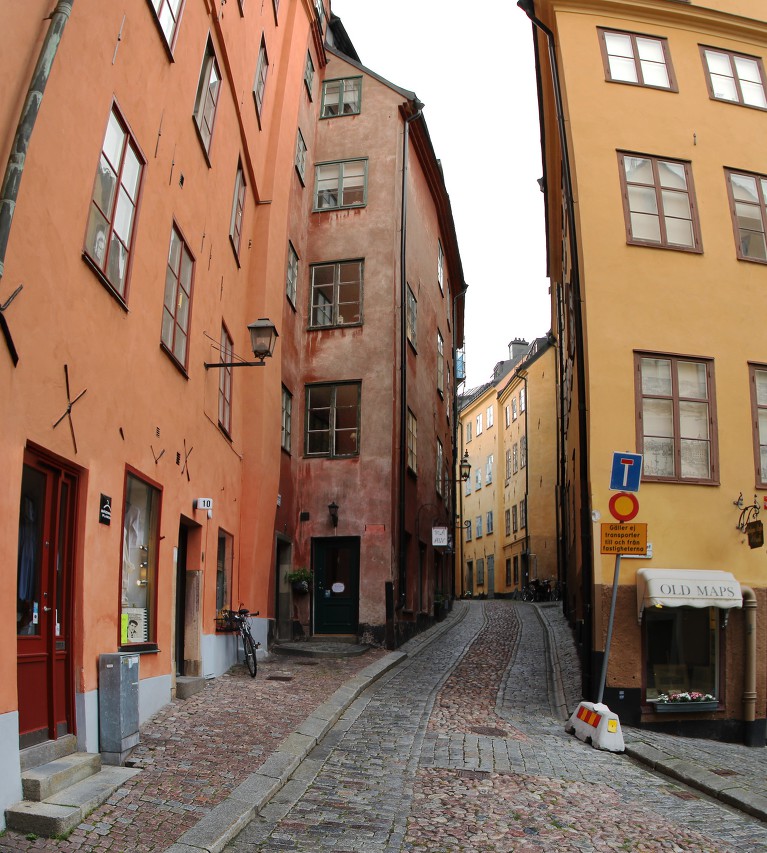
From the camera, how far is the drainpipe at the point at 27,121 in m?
5.45

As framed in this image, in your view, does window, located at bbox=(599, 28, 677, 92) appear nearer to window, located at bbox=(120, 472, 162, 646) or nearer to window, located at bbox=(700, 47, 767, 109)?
window, located at bbox=(700, 47, 767, 109)

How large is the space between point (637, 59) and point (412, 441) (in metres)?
10.2

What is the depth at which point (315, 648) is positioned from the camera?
15.9 m

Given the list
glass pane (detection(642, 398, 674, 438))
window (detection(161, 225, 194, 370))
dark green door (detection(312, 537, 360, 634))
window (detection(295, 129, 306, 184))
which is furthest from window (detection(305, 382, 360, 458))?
glass pane (detection(642, 398, 674, 438))

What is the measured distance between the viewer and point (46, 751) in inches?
243

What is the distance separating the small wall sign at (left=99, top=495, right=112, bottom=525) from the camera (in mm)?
7691

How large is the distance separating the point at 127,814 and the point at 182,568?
603cm

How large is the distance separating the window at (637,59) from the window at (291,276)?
7573 millimetres

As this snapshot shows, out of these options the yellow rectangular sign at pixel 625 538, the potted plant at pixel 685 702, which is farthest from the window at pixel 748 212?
the potted plant at pixel 685 702

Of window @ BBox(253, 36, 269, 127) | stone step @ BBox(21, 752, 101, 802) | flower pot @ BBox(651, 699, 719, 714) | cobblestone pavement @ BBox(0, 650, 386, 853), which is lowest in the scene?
flower pot @ BBox(651, 699, 719, 714)

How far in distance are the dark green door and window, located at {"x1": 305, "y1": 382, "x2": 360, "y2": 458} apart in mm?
2017

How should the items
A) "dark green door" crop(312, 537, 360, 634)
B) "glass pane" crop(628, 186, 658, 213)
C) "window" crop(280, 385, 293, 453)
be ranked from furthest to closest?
"dark green door" crop(312, 537, 360, 634) → "window" crop(280, 385, 293, 453) → "glass pane" crop(628, 186, 658, 213)

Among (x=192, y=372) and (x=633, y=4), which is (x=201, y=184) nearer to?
(x=192, y=372)

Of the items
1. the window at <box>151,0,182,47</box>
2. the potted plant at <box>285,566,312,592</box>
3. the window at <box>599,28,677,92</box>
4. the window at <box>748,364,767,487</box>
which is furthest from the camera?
the potted plant at <box>285,566,312,592</box>
